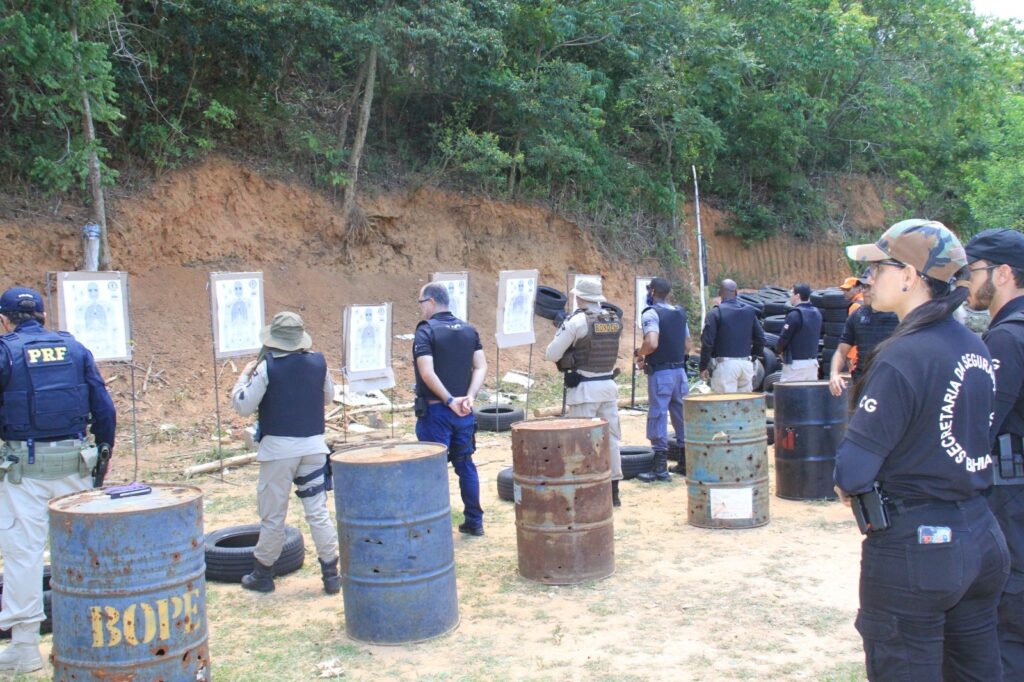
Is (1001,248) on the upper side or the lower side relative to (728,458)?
upper

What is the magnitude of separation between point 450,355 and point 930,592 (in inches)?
187

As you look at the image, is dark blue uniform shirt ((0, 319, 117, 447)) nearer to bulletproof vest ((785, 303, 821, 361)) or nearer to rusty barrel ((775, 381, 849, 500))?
rusty barrel ((775, 381, 849, 500))

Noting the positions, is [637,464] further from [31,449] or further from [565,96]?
[565,96]

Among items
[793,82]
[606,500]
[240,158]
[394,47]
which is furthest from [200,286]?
[793,82]

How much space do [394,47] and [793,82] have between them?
13.1m

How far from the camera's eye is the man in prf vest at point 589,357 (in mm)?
7777

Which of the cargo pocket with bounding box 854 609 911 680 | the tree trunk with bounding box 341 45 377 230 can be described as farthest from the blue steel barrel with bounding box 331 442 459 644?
the tree trunk with bounding box 341 45 377 230

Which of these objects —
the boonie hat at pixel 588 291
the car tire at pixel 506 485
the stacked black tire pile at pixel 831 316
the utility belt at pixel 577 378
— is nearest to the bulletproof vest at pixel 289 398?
the utility belt at pixel 577 378

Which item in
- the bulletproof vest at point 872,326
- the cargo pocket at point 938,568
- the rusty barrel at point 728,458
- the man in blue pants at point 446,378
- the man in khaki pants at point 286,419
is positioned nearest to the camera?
the cargo pocket at point 938,568

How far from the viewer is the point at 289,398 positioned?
231 inches

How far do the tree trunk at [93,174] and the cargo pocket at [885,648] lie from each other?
40.5ft

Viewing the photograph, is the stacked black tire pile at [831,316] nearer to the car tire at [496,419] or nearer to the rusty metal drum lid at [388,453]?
the car tire at [496,419]

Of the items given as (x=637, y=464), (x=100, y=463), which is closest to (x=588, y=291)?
(x=637, y=464)

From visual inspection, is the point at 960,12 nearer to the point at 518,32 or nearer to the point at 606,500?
the point at 518,32
